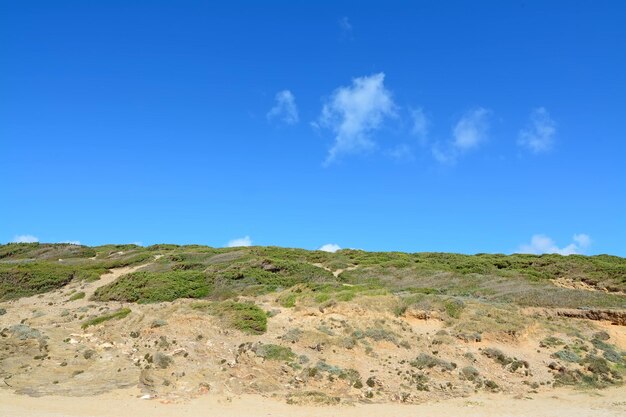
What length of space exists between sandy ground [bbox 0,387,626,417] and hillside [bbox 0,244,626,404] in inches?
28.1

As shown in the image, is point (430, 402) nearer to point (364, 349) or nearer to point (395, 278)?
point (364, 349)

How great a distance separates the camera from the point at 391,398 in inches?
752

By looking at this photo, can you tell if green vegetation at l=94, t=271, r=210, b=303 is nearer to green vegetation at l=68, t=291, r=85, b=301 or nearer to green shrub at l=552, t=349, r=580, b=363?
green vegetation at l=68, t=291, r=85, b=301

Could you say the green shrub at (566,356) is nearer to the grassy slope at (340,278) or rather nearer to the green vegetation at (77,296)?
the grassy slope at (340,278)

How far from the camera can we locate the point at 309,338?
23875 millimetres

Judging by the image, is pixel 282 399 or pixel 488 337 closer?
pixel 282 399

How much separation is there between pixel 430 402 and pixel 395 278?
79.8 feet

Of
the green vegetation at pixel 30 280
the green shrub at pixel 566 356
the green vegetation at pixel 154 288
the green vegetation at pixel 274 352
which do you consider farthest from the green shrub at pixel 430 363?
the green vegetation at pixel 30 280

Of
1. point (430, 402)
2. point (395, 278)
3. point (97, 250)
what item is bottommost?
point (430, 402)

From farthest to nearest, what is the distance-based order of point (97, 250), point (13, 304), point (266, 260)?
point (97, 250), point (266, 260), point (13, 304)

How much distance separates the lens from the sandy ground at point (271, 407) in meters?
16.3

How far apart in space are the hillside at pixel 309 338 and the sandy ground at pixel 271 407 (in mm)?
715

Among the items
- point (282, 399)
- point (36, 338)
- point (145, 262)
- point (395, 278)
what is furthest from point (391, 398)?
point (145, 262)

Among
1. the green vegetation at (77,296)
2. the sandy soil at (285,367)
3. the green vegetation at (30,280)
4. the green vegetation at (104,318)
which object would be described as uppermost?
the green vegetation at (30,280)
